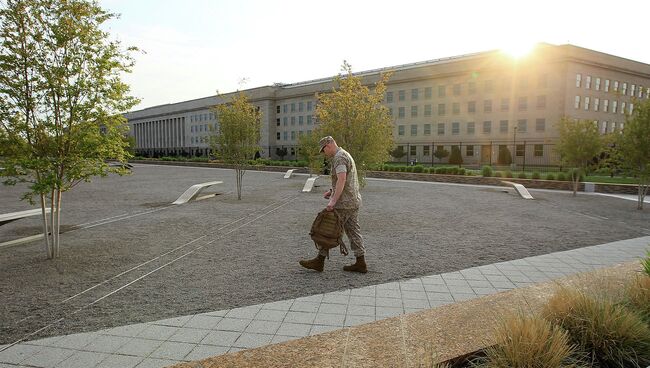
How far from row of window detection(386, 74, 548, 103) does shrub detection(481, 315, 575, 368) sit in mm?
56224

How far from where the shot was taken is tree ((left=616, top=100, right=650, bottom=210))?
43.1 ft

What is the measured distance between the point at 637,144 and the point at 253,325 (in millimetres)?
15017

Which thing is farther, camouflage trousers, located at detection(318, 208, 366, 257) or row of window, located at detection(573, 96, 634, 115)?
row of window, located at detection(573, 96, 634, 115)

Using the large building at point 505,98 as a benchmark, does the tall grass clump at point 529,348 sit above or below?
below

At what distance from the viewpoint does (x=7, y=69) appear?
18.7ft

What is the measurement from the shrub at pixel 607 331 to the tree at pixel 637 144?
1280 cm

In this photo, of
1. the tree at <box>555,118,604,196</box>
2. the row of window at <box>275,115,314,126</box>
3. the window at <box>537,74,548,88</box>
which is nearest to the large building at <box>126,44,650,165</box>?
the window at <box>537,74,548,88</box>

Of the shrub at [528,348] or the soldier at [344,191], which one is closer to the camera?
the shrub at [528,348]

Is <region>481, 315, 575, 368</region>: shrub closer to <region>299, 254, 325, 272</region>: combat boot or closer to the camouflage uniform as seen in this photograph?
the camouflage uniform

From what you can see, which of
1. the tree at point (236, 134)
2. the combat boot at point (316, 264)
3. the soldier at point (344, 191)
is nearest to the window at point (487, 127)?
the tree at point (236, 134)

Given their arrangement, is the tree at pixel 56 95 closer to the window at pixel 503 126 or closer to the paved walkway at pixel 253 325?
the paved walkway at pixel 253 325

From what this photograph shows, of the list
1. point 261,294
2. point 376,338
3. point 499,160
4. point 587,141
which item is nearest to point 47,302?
point 261,294

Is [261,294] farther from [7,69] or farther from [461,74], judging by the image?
[461,74]

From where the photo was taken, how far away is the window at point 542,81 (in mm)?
50375
